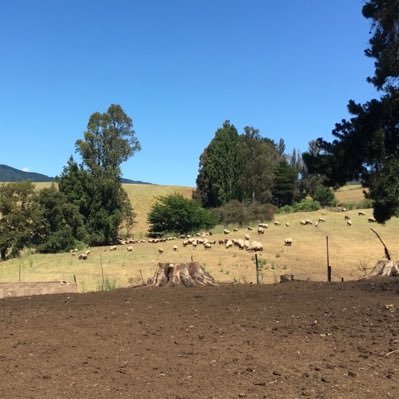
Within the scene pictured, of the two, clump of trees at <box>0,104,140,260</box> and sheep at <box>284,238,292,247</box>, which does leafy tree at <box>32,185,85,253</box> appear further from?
sheep at <box>284,238,292,247</box>

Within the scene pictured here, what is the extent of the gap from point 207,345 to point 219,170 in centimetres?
5456

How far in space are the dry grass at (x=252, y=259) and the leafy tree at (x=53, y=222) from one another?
8.56 meters

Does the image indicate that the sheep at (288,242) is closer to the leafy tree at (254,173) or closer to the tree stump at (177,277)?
the tree stump at (177,277)

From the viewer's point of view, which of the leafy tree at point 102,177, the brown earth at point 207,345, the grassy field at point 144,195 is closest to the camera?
the brown earth at point 207,345

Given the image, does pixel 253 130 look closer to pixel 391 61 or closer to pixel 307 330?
pixel 391 61

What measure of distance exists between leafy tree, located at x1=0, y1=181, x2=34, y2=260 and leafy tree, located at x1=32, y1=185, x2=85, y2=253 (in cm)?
65

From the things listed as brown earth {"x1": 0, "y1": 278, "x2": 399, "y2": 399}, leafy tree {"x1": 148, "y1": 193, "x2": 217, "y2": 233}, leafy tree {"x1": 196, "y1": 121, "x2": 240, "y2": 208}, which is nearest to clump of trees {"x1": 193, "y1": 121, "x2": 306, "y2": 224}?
leafy tree {"x1": 196, "y1": 121, "x2": 240, "y2": 208}

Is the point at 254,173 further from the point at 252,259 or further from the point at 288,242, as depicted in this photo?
the point at 252,259

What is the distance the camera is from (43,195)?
126ft

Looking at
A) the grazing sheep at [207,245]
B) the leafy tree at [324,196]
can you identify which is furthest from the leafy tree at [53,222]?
the leafy tree at [324,196]

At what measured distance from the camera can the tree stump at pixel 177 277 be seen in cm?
909

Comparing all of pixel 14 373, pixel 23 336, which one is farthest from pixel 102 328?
pixel 14 373

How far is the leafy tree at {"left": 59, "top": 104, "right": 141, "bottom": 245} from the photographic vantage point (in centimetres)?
4341

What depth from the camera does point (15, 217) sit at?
35719mm
